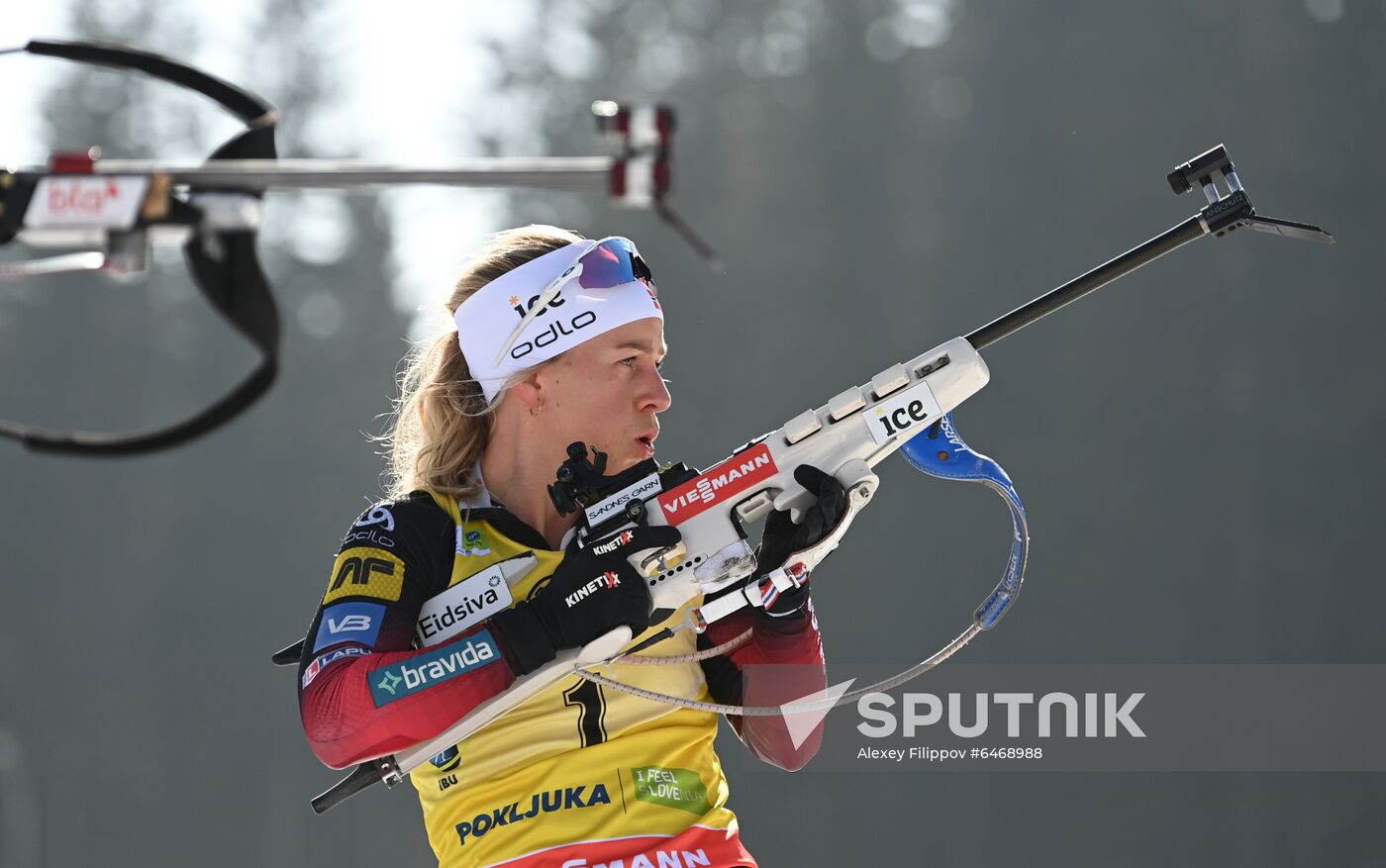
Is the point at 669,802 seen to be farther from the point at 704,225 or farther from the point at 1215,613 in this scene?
the point at 704,225

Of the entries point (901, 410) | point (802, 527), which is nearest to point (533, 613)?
point (802, 527)

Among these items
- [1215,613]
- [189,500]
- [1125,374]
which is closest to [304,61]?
[189,500]

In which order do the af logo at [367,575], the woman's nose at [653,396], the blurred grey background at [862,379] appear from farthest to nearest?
1. the blurred grey background at [862,379]
2. the woman's nose at [653,396]
3. the af logo at [367,575]

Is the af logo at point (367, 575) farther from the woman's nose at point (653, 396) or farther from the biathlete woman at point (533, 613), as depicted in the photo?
the woman's nose at point (653, 396)

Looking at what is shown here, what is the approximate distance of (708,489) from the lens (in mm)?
2719

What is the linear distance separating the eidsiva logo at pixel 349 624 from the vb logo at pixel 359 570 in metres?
0.04

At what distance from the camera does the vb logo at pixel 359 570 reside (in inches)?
104

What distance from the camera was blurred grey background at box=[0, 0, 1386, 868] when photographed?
11.6m

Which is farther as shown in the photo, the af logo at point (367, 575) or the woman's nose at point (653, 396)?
the woman's nose at point (653, 396)

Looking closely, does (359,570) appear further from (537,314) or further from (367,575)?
(537,314)

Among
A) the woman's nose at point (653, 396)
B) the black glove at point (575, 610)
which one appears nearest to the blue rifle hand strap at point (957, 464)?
the woman's nose at point (653, 396)

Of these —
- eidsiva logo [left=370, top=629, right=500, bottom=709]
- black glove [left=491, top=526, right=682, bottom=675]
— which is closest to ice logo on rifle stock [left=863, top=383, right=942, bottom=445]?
black glove [left=491, top=526, right=682, bottom=675]

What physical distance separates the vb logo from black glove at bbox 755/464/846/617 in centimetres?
63

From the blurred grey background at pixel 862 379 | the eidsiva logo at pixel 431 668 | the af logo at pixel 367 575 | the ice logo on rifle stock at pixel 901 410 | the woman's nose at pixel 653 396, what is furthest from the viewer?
the blurred grey background at pixel 862 379
